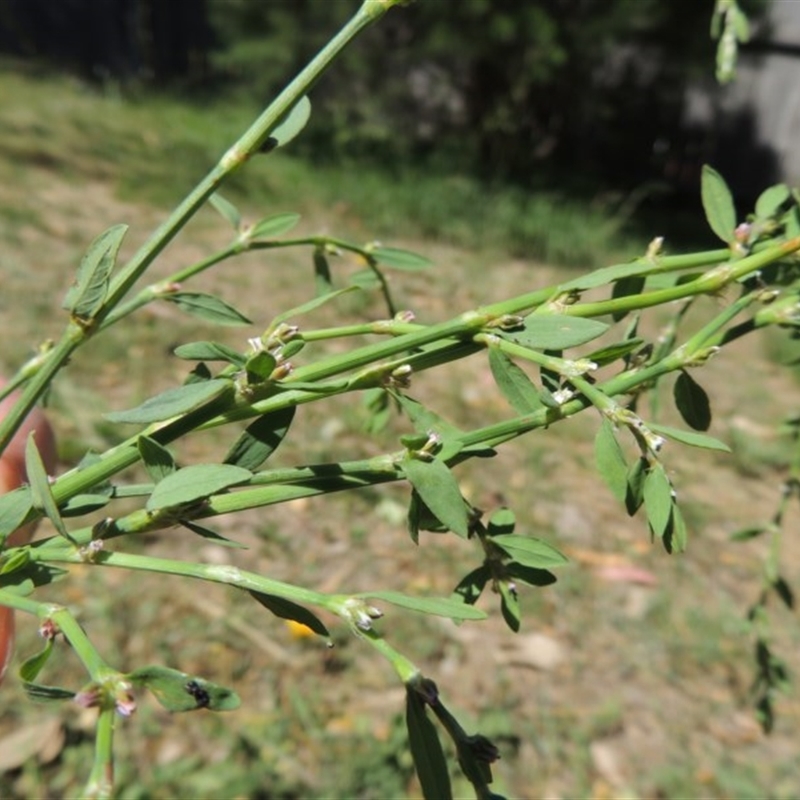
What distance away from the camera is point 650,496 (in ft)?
1.26

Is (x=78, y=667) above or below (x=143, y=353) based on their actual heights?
below

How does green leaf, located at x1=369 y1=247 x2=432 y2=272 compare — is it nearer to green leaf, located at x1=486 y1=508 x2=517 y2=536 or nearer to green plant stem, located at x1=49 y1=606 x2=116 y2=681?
green leaf, located at x1=486 y1=508 x2=517 y2=536

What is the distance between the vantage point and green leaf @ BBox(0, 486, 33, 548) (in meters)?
0.41

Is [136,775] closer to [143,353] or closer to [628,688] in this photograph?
[628,688]

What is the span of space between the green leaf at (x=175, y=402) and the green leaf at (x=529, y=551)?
13 cm

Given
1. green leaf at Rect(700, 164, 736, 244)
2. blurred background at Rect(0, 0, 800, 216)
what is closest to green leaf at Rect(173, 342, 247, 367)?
green leaf at Rect(700, 164, 736, 244)

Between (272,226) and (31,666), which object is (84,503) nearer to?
(31,666)

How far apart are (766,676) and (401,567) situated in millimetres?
1039

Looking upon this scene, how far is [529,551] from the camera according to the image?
0.43 metres

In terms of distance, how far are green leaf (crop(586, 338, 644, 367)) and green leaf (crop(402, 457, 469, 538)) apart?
0.27ft

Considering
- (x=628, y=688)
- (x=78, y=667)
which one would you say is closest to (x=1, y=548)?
(x=78, y=667)

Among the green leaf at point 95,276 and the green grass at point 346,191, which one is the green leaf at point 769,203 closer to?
the green leaf at point 95,276

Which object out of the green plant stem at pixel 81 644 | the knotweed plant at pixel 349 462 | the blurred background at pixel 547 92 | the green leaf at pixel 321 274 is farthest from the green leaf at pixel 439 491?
the blurred background at pixel 547 92

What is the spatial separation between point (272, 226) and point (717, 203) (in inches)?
9.1
